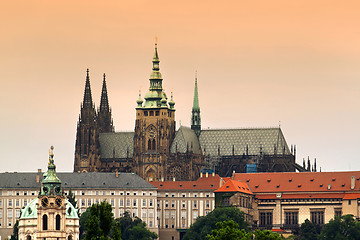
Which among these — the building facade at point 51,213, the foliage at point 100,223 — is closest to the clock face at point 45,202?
the building facade at point 51,213

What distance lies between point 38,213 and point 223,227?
107 feet

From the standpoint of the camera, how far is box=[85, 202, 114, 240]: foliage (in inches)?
5827

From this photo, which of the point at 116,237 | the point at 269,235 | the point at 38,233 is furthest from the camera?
the point at 38,233

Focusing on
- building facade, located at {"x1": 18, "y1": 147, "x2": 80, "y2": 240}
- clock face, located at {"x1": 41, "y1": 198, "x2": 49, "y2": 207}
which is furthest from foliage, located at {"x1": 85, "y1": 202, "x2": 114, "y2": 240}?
clock face, located at {"x1": 41, "y1": 198, "x2": 49, "y2": 207}

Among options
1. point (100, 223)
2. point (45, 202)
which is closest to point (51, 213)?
point (45, 202)

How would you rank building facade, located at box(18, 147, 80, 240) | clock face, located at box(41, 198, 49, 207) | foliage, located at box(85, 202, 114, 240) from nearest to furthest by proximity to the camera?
foliage, located at box(85, 202, 114, 240)
building facade, located at box(18, 147, 80, 240)
clock face, located at box(41, 198, 49, 207)

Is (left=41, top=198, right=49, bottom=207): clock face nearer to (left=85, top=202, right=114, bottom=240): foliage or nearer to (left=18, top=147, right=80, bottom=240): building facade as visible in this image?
(left=18, top=147, right=80, bottom=240): building facade

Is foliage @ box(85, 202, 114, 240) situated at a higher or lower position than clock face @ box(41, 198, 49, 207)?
lower

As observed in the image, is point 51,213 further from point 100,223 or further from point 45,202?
point 100,223

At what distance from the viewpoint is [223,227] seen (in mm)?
170750

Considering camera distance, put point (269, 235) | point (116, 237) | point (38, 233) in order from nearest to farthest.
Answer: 1. point (116, 237)
2. point (269, 235)
3. point (38, 233)

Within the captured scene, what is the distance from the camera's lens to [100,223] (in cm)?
15012

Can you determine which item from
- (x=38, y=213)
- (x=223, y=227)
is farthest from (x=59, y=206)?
(x=223, y=227)

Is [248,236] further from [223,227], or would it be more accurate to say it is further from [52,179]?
[52,179]
